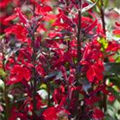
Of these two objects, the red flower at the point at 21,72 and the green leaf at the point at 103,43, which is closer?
the red flower at the point at 21,72

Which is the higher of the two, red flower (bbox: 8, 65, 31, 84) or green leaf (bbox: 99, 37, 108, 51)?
green leaf (bbox: 99, 37, 108, 51)

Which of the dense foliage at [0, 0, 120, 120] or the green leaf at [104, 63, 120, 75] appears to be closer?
the dense foliage at [0, 0, 120, 120]

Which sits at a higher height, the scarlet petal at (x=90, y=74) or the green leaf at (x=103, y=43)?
the green leaf at (x=103, y=43)

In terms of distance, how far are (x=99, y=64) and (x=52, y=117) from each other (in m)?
0.23

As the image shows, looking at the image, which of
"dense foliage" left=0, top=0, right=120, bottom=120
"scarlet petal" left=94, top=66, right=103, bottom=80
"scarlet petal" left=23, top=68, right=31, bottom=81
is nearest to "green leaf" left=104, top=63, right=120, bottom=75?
"dense foliage" left=0, top=0, right=120, bottom=120

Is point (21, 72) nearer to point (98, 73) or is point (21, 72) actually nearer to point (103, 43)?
point (98, 73)

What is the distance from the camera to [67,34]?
1369 millimetres

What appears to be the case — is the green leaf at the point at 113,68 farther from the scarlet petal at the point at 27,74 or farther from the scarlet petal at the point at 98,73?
the scarlet petal at the point at 27,74

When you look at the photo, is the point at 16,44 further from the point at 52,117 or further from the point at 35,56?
the point at 52,117

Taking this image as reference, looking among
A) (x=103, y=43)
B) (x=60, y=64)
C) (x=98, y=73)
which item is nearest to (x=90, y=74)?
(x=98, y=73)

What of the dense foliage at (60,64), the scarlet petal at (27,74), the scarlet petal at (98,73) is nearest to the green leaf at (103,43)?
the dense foliage at (60,64)

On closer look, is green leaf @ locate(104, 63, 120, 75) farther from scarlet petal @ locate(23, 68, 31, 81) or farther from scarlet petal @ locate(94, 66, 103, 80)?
scarlet petal @ locate(23, 68, 31, 81)

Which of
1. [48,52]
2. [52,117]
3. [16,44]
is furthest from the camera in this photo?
[16,44]

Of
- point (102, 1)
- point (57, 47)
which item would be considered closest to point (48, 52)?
point (57, 47)
